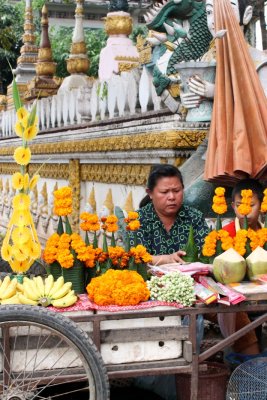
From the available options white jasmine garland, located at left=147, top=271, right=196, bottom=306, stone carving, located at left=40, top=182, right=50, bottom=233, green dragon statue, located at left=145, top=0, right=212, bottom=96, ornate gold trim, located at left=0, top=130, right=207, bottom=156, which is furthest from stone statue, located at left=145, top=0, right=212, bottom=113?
stone carving, located at left=40, top=182, right=50, bottom=233

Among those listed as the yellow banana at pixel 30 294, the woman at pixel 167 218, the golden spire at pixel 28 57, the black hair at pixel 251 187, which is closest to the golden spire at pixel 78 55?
the golden spire at pixel 28 57

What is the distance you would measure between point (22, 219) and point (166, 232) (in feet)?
3.71

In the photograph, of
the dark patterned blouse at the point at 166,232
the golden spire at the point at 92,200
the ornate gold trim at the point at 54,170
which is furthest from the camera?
the ornate gold trim at the point at 54,170

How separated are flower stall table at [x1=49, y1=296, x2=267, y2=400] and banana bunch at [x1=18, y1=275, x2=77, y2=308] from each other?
76 millimetres

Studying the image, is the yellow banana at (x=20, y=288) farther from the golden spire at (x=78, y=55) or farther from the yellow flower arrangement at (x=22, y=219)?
the golden spire at (x=78, y=55)

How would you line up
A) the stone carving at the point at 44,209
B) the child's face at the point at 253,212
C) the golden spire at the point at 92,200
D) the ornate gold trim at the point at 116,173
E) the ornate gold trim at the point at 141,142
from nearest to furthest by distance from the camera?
1. the child's face at the point at 253,212
2. the ornate gold trim at the point at 141,142
3. the ornate gold trim at the point at 116,173
4. the golden spire at the point at 92,200
5. the stone carving at the point at 44,209

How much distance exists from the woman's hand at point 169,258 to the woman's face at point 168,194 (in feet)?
1.03

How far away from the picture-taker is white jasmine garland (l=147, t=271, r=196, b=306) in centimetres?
303

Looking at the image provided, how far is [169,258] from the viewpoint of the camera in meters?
3.74

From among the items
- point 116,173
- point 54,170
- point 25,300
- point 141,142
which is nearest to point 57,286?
point 25,300

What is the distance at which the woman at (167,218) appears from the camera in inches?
157

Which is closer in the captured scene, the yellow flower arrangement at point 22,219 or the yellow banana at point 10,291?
the yellow banana at point 10,291

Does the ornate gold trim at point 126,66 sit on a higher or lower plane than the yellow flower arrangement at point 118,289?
higher

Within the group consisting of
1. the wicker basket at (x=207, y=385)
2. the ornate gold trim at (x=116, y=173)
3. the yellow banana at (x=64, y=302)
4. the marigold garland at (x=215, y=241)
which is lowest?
the wicker basket at (x=207, y=385)
